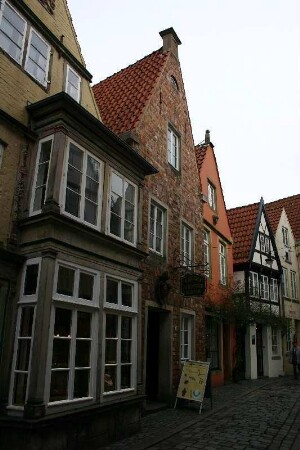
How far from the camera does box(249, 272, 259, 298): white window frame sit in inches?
779

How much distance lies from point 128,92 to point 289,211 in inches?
826

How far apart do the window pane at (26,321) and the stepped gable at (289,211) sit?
21.1m

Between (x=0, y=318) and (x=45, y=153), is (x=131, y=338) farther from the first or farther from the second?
(x=45, y=153)

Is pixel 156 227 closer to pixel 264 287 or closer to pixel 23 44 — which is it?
pixel 23 44

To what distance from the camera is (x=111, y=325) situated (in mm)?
8273

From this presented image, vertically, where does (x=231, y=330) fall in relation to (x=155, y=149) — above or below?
below

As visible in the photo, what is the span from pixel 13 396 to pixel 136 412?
3042mm

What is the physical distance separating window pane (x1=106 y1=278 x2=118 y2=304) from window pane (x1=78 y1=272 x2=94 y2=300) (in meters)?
0.58

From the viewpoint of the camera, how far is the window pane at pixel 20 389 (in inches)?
248

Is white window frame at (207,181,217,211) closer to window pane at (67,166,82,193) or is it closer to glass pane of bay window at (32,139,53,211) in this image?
window pane at (67,166,82,193)

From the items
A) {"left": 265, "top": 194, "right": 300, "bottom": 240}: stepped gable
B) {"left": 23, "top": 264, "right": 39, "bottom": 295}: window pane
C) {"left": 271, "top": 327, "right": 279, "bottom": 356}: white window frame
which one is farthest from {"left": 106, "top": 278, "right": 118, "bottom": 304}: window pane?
{"left": 265, "top": 194, "right": 300, "bottom": 240}: stepped gable

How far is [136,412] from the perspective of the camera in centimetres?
839

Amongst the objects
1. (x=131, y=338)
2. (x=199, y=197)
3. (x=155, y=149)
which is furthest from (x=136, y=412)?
(x=199, y=197)

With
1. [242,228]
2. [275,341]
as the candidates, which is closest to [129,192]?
[242,228]
